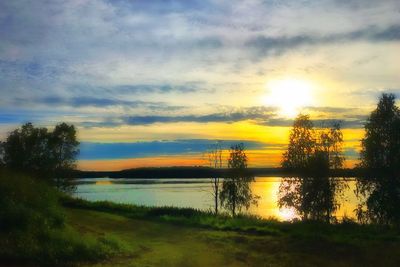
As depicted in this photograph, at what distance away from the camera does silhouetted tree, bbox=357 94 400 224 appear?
50.9 meters

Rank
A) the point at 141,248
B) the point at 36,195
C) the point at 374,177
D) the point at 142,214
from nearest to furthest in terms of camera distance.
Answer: the point at 141,248 < the point at 36,195 < the point at 142,214 < the point at 374,177

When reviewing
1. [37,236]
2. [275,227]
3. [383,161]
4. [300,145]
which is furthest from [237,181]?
[37,236]

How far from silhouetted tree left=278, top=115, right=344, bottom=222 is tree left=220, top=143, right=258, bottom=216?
415cm

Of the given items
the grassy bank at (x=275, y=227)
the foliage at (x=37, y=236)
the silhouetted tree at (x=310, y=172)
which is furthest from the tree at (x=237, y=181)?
the foliage at (x=37, y=236)

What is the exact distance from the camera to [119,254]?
19.8 meters

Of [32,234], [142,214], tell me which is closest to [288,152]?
[142,214]

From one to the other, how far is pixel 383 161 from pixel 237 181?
16167 millimetres

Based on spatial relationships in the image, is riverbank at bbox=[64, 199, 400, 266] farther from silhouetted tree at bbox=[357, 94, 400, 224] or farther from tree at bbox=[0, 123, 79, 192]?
tree at bbox=[0, 123, 79, 192]

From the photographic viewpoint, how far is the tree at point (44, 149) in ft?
246

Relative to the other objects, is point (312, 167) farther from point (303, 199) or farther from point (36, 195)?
point (36, 195)

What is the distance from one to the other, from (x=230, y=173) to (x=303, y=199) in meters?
8.82

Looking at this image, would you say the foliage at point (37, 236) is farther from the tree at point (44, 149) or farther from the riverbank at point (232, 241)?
the tree at point (44, 149)

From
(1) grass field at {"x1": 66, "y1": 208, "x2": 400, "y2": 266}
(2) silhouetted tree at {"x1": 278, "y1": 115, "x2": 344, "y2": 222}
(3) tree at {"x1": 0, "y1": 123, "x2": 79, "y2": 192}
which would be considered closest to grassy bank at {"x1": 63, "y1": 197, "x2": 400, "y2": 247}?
(1) grass field at {"x1": 66, "y1": 208, "x2": 400, "y2": 266}

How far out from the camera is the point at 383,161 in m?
51.6
